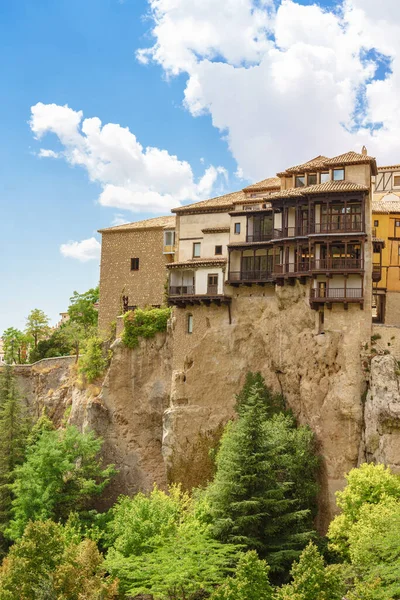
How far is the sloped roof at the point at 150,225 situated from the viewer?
5797 cm

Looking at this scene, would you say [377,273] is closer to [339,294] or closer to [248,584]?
[339,294]

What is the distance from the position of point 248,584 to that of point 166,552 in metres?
6.55

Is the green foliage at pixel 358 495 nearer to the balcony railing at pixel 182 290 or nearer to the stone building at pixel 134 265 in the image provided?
the balcony railing at pixel 182 290

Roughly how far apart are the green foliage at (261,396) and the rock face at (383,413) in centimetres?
582

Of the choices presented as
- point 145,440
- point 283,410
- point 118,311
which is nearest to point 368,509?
point 283,410

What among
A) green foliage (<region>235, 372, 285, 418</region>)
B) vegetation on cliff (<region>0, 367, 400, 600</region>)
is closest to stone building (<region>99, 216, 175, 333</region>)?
green foliage (<region>235, 372, 285, 418</region>)

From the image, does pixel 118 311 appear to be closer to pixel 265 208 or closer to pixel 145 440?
pixel 145 440

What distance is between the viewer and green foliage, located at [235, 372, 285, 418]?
44531 mm

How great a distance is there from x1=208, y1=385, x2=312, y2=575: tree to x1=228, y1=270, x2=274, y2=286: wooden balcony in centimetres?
1013

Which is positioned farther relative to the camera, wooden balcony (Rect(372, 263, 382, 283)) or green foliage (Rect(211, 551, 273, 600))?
wooden balcony (Rect(372, 263, 382, 283))

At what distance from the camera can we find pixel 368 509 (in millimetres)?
35094

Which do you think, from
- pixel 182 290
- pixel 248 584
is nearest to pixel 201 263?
pixel 182 290

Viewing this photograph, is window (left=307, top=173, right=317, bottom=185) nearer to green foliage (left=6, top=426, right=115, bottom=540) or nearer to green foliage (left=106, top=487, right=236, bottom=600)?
green foliage (left=106, top=487, right=236, bottom=600)

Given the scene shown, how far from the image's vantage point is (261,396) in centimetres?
4484
